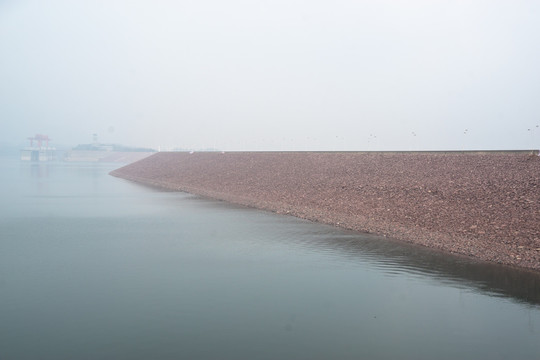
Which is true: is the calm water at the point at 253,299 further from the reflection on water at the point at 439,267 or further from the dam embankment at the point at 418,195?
the dam embankment at the point at 418,195

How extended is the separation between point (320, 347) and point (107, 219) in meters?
27.3

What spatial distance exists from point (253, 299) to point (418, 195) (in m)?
19.9

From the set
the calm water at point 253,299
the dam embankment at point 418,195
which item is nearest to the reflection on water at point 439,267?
the calm water at point 253,299

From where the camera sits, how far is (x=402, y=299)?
53.9 ft

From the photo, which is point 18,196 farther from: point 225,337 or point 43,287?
point 225,337

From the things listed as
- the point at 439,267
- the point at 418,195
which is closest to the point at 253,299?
the point at 439,267

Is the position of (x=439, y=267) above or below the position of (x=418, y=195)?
below

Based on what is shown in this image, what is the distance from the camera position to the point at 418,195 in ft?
107

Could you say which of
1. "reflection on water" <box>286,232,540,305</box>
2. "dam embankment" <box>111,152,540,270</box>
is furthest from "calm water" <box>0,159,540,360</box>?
"dam embankment" <box>111,152,540,270</box>

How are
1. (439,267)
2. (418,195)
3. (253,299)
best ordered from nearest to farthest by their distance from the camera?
(253,299), (439,267), (418,195)

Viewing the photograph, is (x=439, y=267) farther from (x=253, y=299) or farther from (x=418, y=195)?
(x=418, y=195)

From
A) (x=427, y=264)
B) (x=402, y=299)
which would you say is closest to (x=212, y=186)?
(x=427, y=264)

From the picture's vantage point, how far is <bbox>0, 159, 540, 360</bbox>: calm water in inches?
485

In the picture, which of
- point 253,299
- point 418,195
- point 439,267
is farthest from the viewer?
point 418,195
